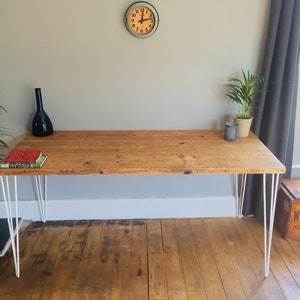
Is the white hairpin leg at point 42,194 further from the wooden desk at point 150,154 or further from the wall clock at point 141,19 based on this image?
the wall clock at point 141,19

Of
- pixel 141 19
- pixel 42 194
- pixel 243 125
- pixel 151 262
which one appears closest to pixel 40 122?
pixel 42 194

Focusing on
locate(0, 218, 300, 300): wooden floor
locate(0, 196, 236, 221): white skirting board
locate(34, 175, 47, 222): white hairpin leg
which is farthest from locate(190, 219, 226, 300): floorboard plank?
locate(34, 175, 47, 222): white hairpin leg

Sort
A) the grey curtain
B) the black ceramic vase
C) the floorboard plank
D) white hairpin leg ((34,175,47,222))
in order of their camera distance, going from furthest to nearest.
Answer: white hairpin leg ((34,175,47,222)) → the black ceramic vase → the grey curtain → the floorboard plank

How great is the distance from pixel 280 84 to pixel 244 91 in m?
0.25

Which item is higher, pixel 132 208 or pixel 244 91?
pixel 244 91

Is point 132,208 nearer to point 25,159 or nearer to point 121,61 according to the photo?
point 25,159

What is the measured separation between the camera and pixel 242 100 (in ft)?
7.04

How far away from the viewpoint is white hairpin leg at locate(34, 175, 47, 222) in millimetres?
2344

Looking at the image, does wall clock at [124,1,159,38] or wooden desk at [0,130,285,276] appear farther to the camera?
wall clock at [124,1,159,38]

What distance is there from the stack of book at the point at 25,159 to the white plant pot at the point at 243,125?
122 cm

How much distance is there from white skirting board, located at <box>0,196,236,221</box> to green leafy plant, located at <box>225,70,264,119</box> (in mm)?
710

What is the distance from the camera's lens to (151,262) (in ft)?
6.64

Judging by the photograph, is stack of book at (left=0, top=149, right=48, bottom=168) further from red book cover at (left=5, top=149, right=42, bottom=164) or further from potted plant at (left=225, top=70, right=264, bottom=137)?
potted plant at (left=225, top=70, right=264, bottom=137)

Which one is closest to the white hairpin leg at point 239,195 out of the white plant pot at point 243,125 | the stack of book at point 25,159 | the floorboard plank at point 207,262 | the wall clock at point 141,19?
the floorboard plank at point 207,262
